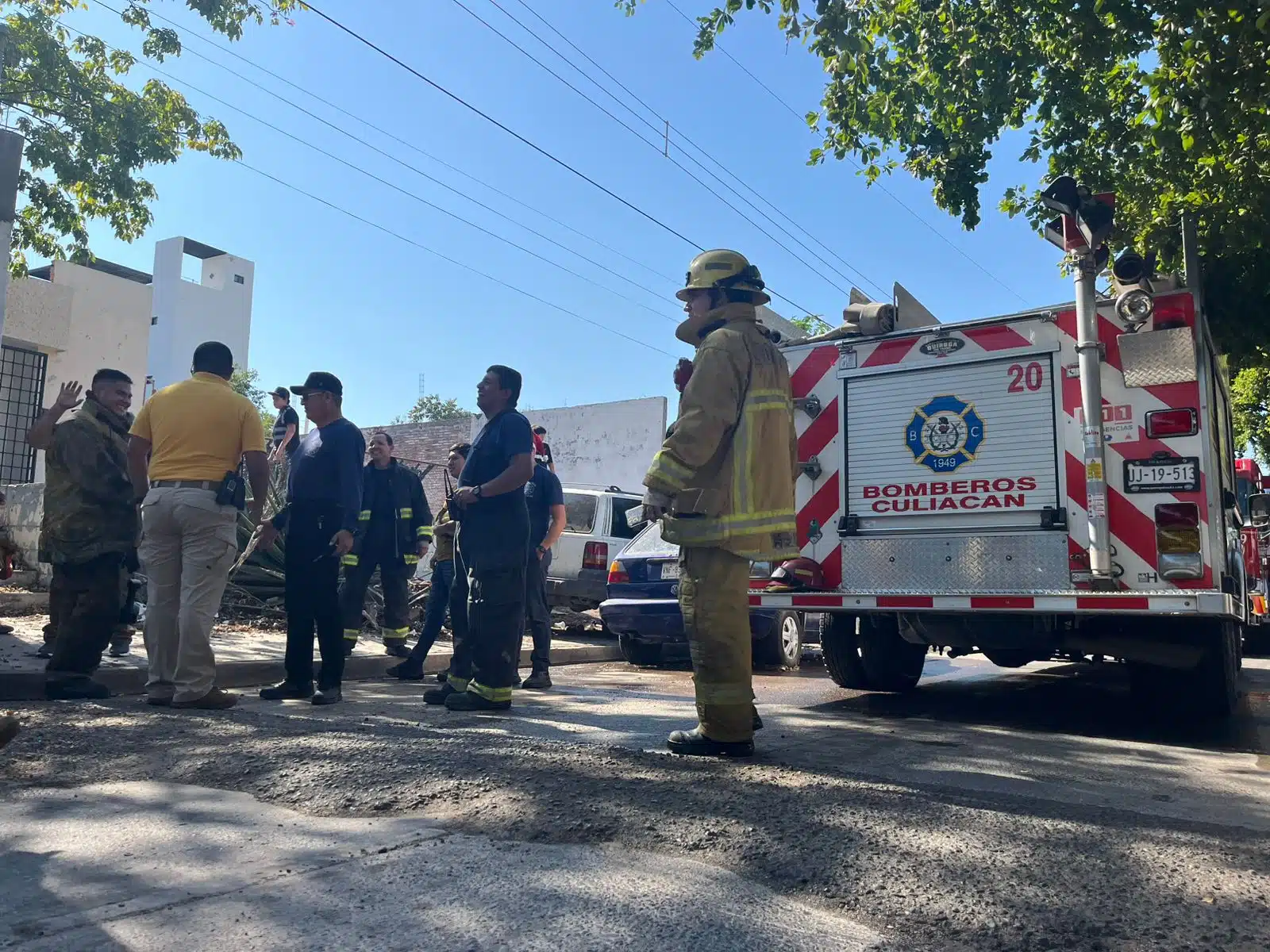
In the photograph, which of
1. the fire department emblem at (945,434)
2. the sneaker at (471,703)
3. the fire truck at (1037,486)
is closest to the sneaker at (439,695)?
the sneaker at (471,703)

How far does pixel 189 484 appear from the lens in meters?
5.20

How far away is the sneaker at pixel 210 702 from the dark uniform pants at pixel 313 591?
606 millimetres

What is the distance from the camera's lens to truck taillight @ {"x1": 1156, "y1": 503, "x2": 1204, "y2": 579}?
17.3 ft

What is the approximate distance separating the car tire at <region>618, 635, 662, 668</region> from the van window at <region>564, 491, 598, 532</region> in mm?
2229

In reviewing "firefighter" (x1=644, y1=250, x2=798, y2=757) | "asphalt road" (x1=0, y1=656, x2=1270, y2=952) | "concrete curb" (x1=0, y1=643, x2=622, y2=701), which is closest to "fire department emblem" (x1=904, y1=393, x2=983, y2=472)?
"asphalt road" (x1=0, y1=656, x2=1270, y2=952)

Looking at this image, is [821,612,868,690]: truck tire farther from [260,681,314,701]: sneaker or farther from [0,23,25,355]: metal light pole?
[0,23,25,355]: metal light pole

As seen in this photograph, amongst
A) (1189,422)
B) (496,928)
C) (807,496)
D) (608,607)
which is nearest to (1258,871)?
(496,928)

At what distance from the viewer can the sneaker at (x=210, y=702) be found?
16.5 ft

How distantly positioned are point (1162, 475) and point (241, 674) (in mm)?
5678

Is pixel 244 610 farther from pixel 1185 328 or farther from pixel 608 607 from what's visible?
pixel 1185 328

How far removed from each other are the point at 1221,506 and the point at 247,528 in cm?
794

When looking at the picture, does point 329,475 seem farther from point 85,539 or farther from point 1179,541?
point 1179,541

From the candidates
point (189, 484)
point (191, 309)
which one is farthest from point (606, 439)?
point (191, 309)

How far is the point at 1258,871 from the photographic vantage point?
249 cm
